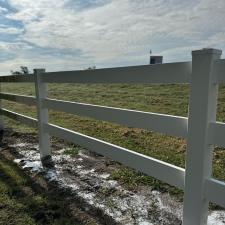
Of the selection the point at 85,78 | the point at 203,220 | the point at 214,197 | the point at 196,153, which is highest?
the point at 85,78

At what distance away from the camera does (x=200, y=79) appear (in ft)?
6.37

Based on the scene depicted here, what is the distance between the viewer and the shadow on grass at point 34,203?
2816 mm

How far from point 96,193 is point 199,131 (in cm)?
175

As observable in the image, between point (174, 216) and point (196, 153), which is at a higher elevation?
point (196, 153)

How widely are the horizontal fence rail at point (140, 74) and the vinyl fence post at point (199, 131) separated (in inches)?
7.1

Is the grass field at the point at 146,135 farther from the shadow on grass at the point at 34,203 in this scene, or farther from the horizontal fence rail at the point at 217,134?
the horizontal fence rail at the point at 217,134

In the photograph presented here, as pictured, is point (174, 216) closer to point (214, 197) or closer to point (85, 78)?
point (214, 197)

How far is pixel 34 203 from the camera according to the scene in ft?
10.3

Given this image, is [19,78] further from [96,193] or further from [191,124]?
[191,124]

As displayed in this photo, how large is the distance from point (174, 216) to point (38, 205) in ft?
4.73

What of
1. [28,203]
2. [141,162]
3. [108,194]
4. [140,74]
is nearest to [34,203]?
[28,203]

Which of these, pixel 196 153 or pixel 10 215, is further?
pixel 10 215

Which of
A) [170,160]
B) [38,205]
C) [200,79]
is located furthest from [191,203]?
[170,160]

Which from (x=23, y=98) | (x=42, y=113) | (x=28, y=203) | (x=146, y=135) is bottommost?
(x=28, y=203)
